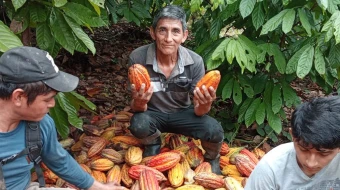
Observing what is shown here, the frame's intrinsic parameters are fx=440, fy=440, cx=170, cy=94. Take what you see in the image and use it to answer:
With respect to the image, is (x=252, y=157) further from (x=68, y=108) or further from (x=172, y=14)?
(x=68, y=108)

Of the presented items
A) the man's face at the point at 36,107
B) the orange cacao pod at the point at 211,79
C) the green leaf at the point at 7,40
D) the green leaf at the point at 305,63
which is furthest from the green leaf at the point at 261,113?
the green leaf at the point at 7,40

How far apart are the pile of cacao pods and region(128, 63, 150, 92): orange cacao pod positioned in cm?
55

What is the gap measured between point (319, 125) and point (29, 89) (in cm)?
120

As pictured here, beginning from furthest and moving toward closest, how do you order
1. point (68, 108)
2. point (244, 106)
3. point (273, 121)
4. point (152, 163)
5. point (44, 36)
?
point (244, 106), point (273, 121), point (152, 163), point (68, 108), point (44, 36)

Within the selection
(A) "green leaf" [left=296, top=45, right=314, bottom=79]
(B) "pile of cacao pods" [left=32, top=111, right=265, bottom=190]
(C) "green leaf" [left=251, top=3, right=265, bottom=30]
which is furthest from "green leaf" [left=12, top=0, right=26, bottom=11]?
(A) "green leaf" [left=296, top=45, right=314, bottom=79]

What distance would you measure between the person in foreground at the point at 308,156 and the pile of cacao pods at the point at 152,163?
3.14 feet

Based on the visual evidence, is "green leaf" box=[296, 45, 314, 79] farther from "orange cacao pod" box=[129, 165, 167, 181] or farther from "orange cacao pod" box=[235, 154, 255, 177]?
"orange cacao pod" box=[129, 165, 167, 181]

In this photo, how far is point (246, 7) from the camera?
289 cm

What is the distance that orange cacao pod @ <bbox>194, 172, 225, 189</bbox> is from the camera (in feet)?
9.55

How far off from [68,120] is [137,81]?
52 centimetres

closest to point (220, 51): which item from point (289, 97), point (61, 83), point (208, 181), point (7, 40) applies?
point (289, 97)

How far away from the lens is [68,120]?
2609 millimetres

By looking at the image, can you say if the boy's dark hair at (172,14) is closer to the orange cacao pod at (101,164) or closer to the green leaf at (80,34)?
the green leaf at (80,34)

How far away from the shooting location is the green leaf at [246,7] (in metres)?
2.87
